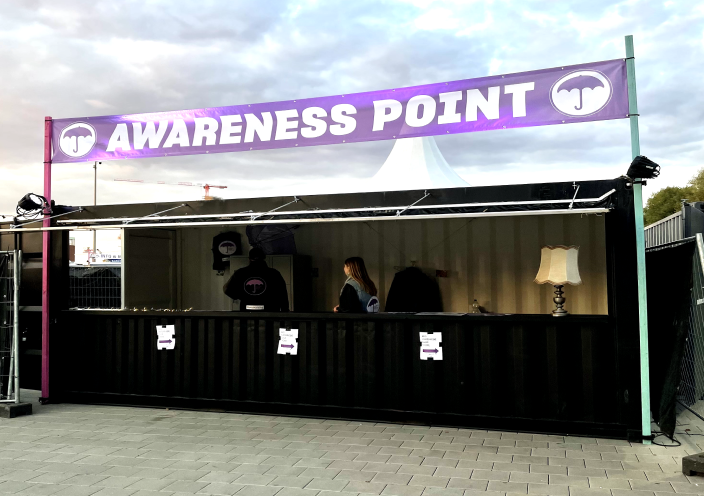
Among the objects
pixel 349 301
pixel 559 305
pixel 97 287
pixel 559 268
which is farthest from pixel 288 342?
pixel 97 287

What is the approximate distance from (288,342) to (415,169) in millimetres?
4955

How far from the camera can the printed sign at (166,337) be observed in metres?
6.66

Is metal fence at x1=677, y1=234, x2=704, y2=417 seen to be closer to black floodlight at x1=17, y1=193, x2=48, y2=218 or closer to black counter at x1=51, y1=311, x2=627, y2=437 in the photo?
black counter at x1=51, y1=311, x2=627, y2=437

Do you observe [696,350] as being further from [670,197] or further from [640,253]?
Answer: [670,197]

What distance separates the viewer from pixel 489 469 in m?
4.48

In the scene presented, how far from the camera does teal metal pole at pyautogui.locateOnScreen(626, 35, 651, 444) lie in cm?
511

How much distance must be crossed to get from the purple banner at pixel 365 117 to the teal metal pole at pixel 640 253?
70mm

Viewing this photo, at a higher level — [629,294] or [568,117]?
[568,117]

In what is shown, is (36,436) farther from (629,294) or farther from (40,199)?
(629,294)

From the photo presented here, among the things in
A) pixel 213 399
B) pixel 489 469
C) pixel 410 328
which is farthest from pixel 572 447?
pixel 213 399

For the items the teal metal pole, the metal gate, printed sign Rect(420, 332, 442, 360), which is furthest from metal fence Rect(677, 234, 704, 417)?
the metal gate

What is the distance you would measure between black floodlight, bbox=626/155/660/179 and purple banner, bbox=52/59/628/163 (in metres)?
0.51

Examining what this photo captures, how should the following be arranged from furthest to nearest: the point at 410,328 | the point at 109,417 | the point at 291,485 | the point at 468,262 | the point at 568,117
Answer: the point at 468,262 → the point at 109,417 → the point at 410,328 → the point at 568,117 → the point at 291,485

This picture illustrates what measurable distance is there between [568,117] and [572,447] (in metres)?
2.76
